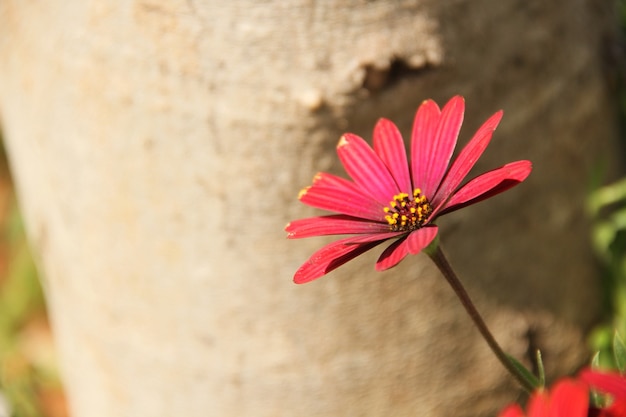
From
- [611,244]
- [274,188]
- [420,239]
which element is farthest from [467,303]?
[611,244]

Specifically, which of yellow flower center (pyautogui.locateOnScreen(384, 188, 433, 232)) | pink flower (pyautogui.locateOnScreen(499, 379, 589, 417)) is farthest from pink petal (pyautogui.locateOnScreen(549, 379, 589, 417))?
yellow flower center (pyautogui.locateOnScreen(384, 188, 433, 232))

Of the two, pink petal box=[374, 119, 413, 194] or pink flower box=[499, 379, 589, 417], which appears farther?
pink petal box=[374, 119, 413, 194]

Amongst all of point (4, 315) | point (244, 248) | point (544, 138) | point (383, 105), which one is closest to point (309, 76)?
point (383, 105)

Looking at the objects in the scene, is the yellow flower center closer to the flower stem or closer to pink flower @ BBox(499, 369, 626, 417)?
the flower stem

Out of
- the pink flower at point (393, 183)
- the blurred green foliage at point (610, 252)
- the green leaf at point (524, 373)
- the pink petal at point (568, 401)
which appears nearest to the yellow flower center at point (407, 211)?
the pink flower at point (393, 183)

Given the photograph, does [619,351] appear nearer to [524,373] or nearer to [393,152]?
[524,373]

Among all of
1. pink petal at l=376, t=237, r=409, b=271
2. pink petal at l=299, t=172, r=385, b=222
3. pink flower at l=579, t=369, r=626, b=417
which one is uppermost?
pink petal at l=299, t=172, r=385, b=222
